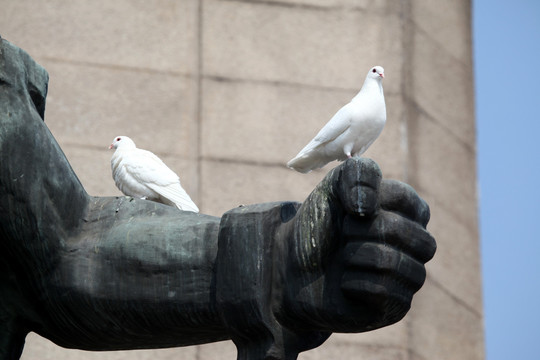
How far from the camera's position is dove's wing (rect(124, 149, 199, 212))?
6.65 meters

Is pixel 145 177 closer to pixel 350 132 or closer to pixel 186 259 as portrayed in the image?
pixel 350 132

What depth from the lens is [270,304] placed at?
12.6 ft

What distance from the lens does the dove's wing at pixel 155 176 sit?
6.65 m

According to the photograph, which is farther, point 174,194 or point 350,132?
point 174,194

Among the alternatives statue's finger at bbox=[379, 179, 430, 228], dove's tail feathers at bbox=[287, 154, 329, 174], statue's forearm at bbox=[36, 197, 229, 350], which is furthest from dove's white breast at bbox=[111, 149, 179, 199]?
statue's finger at bbox=[379, 179, 430, 228]

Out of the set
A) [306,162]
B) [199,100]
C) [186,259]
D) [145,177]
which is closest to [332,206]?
[186,259]

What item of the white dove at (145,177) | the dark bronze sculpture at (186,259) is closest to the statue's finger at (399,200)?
the dark bronze sculpture at (186,259)

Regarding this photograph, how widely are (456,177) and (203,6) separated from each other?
5.19 ft

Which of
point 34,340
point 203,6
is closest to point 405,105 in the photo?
point 203,6

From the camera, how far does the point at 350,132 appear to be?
21.5 feet

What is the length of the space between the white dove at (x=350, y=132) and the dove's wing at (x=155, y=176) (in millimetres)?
505

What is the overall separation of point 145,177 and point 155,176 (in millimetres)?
51

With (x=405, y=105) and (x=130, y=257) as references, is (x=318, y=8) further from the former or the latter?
(x=130, y=257)

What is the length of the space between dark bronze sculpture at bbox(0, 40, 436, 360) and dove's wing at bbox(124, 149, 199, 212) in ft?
7.50
